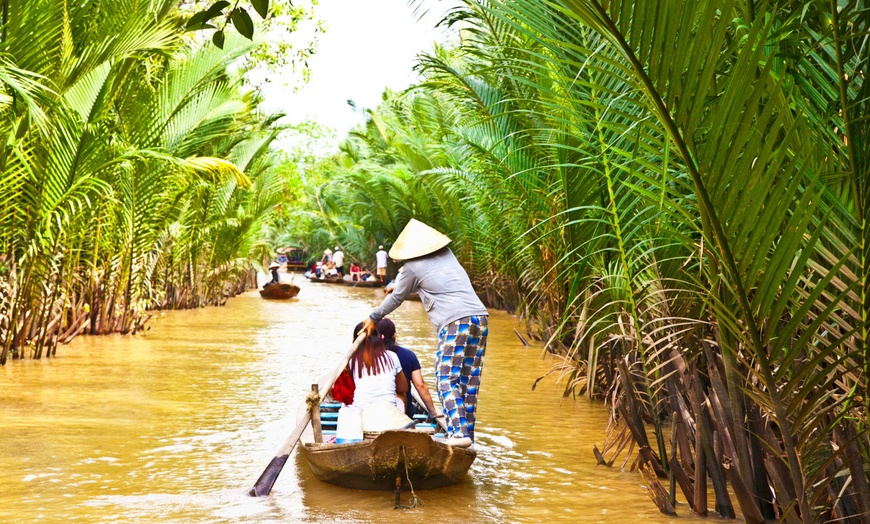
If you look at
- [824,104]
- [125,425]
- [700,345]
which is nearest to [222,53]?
[125,425]

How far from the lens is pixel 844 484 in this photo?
3559mm

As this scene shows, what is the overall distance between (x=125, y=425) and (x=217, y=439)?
93 centimetres

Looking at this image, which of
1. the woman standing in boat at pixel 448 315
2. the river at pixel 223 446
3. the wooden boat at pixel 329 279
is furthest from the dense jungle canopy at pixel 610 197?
the wooden boat at pixel 329 279

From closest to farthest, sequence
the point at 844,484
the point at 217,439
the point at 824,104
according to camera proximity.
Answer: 1. the point at 824,104
2. the point at 844,484
3. the point at 217,439

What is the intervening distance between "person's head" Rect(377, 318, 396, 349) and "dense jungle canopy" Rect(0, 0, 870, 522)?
1091mm

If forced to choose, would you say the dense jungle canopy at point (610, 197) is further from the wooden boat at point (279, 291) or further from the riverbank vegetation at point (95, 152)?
the wooden boat at point (279, 291)

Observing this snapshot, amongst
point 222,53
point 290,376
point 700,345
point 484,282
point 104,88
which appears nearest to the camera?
point 700,345

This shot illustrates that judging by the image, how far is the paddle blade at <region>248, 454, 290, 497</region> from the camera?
5.44 m

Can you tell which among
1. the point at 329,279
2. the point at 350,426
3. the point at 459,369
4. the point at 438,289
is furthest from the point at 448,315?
the point at 329,279

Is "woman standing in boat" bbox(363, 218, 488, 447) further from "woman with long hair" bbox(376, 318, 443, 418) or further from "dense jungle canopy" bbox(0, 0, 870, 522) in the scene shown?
"dense jungle canopy" bbox(0, 0, 870, 522)

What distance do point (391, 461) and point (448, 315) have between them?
1085mm

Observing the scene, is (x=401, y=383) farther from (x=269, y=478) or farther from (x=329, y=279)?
(x=329, y=279)

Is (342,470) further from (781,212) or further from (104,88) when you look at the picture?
(104,88)

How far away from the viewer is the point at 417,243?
20.4ft
